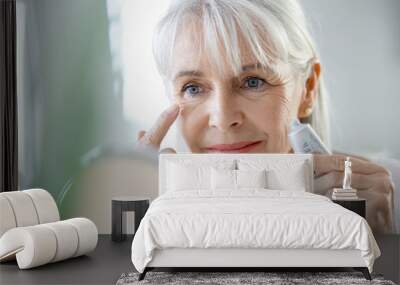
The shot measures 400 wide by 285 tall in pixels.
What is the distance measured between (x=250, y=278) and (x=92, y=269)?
1316 millimetres

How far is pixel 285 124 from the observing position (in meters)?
6.79

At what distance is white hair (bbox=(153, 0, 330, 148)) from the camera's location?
670 cm

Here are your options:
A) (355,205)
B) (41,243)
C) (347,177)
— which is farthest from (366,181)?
(41,243)

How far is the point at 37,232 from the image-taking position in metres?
5.10

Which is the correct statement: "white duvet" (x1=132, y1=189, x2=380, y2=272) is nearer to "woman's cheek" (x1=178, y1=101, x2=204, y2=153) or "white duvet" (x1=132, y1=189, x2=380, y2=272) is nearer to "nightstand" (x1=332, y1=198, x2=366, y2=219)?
A: "nightstand" (x1=332, y1=198, x2=366, y2=219)

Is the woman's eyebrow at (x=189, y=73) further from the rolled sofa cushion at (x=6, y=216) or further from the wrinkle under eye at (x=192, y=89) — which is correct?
the rolled sofa cushion at (x=6, y=216)

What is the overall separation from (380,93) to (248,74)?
145 cm

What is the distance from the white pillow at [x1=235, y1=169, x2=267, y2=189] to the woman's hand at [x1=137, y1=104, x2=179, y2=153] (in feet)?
3.27

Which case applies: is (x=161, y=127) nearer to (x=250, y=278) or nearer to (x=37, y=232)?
(x=37, y=232)

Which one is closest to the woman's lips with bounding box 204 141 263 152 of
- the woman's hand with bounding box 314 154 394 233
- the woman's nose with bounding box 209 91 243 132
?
the woman's nose with bounding box 209 91 243 132

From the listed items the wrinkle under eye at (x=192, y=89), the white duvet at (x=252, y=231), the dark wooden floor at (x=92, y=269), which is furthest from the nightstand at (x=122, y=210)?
A: the white duvet at (x=252, y=231)

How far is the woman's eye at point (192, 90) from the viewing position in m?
6.80

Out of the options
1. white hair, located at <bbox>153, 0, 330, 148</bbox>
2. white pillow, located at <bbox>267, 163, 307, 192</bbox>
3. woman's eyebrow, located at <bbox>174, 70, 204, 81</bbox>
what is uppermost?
white hair, located at <bbox>153, 0, 330, 148</bbox>

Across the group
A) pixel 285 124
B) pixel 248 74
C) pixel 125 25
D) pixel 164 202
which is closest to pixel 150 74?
pixel 125 25
